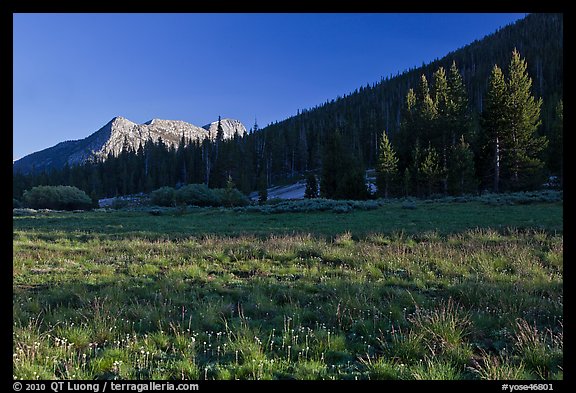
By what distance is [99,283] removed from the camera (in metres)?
7.62

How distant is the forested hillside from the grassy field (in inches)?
467

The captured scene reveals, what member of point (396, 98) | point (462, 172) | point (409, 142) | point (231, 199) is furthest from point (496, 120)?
point (396, 98)

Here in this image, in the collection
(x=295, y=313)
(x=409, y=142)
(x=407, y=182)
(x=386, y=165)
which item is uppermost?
(x=409, y=142)

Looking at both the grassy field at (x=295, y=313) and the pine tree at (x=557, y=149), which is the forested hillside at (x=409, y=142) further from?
the grassy field at (x=295, y=313)

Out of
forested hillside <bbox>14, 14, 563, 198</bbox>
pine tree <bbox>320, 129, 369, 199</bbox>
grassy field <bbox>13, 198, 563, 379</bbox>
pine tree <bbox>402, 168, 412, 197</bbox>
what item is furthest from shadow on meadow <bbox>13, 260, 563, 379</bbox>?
pine tree <bbox>320, 129, 369, 199</bbox>

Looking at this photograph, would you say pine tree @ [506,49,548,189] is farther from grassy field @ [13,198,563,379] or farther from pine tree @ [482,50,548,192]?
grassy field @ [13,198,563,379]

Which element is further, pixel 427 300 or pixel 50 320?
pixel 427 300

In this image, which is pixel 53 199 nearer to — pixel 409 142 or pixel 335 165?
pixel 335 165

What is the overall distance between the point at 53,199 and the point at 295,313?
57.9 m

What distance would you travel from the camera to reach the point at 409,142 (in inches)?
1939

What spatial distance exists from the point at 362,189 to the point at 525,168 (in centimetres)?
1868

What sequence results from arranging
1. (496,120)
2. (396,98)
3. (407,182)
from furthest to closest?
(396,98)
(407,182)
(496,120)
